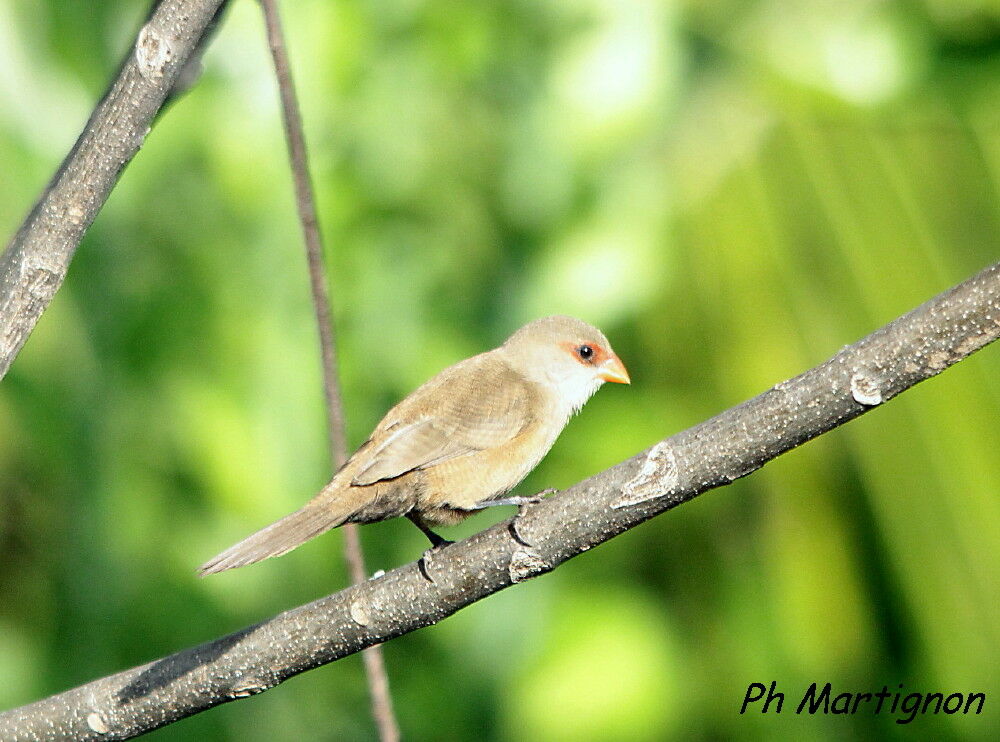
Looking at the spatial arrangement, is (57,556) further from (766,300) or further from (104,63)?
(766,300)

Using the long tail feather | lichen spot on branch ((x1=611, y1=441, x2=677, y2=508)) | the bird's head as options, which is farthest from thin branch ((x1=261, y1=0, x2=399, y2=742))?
the bird's head

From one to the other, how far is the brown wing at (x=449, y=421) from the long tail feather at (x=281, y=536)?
129mm

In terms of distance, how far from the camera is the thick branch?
1.94 m

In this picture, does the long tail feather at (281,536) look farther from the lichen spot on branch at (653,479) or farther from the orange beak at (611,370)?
the orange beak at (611,370)

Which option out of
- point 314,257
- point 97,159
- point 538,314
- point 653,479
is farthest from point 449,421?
point 97,159

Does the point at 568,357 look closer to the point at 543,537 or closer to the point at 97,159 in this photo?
the point at 543,537

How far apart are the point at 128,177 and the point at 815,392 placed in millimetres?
3615

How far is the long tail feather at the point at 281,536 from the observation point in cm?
257

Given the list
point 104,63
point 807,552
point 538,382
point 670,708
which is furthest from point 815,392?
point 104,63

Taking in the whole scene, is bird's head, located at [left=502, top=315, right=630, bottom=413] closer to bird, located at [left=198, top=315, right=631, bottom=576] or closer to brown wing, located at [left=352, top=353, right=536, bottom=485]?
bird, located at [left=198, top=315, right=631, bottom=576]

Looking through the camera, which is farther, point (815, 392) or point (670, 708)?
point (670, 708)

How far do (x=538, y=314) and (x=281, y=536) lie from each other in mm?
1750

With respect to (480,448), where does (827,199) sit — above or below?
above

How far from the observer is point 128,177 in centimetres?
475
